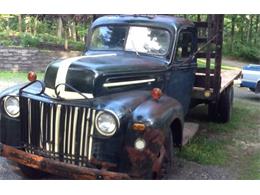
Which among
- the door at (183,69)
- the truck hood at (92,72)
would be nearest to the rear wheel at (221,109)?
the door at (183,69)

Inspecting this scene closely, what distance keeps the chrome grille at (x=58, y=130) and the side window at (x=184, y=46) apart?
217 cm

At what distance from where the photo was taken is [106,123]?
4.00m

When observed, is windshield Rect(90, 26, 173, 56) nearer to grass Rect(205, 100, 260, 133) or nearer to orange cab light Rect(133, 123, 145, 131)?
orange cab light Rect(133, 123, 145, 131)

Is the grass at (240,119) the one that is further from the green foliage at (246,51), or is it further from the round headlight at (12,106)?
the green foliage at (246,51)

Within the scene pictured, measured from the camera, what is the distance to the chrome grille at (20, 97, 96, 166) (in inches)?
160

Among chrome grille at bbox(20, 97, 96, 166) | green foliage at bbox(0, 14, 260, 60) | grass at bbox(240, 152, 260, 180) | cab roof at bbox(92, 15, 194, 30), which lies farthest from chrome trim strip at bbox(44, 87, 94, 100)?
green foliage at bbox(0, 14, 260, 60)

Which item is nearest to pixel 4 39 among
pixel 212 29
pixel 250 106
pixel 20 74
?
pixel 20 74

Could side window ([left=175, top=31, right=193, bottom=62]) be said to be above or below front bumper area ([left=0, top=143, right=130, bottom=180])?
above

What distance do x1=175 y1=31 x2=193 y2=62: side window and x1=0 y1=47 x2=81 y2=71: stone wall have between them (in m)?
7.20

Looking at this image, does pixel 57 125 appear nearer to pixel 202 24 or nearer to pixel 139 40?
pixel 139 40

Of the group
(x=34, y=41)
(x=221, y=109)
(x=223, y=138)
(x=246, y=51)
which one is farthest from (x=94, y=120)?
(x=246, y=51)

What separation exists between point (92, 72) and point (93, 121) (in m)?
0.59

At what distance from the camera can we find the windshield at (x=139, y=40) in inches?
224
